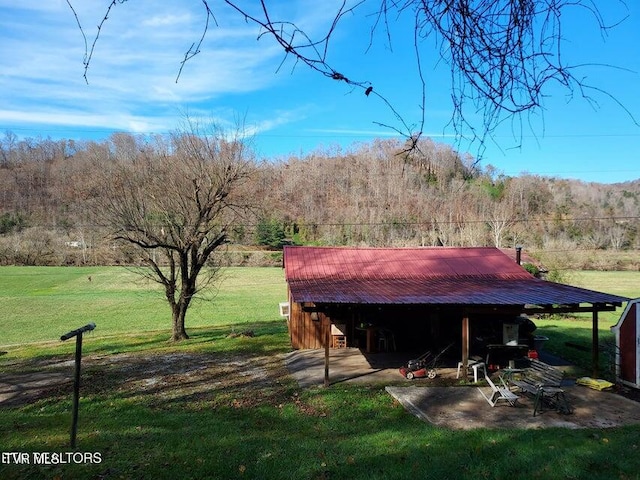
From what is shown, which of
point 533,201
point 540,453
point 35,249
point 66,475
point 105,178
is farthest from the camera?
point 35,249

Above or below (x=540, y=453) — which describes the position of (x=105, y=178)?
above

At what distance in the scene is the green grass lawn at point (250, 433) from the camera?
17.6 ft

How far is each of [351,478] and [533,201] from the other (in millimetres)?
44009

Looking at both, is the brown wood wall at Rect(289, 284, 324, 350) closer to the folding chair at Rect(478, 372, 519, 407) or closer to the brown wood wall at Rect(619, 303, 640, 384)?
the folding chair at Rect(478, 372, 519, 407)

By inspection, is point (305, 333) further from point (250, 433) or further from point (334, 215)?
point (334, 215)

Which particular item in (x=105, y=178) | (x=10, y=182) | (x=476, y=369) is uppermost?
(x=10, y=182)

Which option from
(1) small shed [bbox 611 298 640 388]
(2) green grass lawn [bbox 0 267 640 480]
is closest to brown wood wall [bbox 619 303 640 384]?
(1) small shed [bbox 611 298 640 388]

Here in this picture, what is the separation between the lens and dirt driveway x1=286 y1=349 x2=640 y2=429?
7918 mm

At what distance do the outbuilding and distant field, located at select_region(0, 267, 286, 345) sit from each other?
718 cm

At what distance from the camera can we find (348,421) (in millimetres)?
8023

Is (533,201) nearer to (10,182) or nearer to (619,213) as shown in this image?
(619,213)

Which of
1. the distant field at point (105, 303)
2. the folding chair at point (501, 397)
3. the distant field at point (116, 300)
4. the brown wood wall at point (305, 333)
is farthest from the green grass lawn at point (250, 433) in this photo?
the distant field at point (116, 300)

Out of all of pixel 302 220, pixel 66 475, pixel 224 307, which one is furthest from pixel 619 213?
pixel 66 475

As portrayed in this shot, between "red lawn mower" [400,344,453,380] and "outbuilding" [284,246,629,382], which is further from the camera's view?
"red lawn mower" [400,344,453,380]
